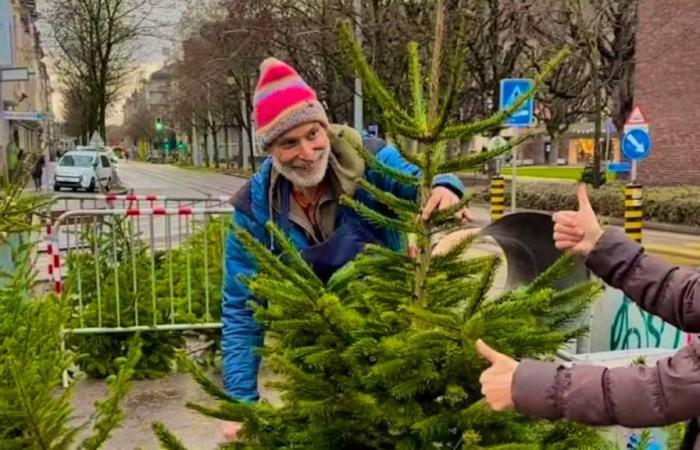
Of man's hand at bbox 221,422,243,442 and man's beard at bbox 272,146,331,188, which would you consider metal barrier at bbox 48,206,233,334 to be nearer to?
man's beard at bbox 272,146,331,188

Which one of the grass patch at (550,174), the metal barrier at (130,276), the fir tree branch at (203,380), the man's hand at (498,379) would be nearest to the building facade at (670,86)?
the grass patch at (550,174)

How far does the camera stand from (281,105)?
2.21 meters

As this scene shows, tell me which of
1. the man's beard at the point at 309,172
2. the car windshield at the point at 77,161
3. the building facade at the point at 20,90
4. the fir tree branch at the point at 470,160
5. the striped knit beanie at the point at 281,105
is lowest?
the car windshield at the point at 77,161

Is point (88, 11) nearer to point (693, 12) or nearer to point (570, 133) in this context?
point (693, 12)

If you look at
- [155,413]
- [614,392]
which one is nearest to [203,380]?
[614,392]

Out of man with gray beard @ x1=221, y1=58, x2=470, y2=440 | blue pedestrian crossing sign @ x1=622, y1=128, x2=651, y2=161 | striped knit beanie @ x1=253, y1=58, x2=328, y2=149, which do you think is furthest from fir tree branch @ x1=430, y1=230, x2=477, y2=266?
blue pedestrian crossing sign @ x1=622, y1=128, x2=651, y2=161

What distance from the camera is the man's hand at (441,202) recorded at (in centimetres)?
170

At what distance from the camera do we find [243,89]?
4200 centimetres

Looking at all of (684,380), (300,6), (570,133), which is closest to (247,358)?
(684,380)

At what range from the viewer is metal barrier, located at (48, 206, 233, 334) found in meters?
6.14

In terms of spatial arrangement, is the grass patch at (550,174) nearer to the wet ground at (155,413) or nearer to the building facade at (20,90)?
the building facade at (20,90)

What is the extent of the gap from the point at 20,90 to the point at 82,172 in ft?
57.4

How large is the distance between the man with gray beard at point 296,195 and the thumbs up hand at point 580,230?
44 centimetres

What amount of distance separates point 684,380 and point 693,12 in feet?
79.2
